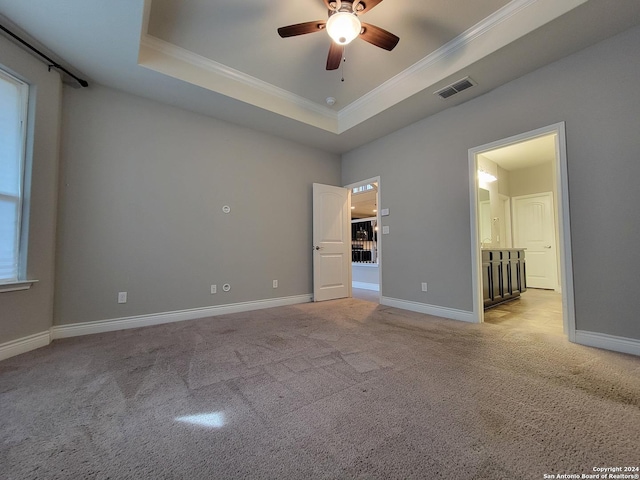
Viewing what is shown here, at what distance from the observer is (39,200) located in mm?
2590

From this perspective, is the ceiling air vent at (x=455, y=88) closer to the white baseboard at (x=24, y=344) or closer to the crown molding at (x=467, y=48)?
the crown molding at (x=467, y=48)

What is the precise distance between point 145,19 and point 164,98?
3.63 ft

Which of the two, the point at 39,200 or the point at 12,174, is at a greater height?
the point at 12,174

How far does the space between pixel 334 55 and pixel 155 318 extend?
3588 millimetres

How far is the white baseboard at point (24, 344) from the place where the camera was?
2.28 metres

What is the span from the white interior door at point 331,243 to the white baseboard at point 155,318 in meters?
0.72

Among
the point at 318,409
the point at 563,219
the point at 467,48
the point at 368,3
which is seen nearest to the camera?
the point at 318,409

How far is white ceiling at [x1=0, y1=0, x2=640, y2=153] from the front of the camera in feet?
7.41

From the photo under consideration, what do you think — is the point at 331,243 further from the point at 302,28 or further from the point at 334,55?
the point at 302,28

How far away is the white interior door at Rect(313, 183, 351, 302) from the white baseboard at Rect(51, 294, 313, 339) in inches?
28.5

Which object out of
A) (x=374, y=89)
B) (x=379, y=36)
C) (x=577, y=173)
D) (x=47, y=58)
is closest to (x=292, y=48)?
(x=379, y=36)

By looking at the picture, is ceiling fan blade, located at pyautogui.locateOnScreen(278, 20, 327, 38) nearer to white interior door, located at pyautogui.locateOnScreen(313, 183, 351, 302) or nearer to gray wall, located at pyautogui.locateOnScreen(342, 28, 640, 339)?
gray wall, located at pyautogui.locateOnScreen(342, 28, 640, 339)

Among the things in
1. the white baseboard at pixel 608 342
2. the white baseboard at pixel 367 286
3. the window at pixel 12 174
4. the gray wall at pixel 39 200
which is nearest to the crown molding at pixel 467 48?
the white baseboard at pixel 608 342

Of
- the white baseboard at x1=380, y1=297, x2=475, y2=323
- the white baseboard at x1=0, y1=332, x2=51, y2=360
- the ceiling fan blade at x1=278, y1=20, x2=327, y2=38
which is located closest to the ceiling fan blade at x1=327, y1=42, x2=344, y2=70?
the ceiling fan blade at x1=278, y1=20, x2=327, y2=38
